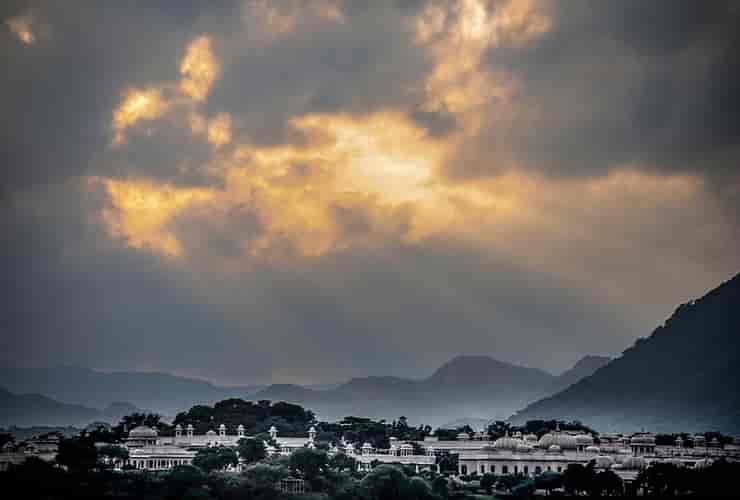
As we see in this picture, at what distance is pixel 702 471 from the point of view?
75.3 m

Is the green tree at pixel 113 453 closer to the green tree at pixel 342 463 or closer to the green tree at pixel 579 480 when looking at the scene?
the green tree at pixel 342 463

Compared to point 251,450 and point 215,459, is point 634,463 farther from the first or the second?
point 215,459

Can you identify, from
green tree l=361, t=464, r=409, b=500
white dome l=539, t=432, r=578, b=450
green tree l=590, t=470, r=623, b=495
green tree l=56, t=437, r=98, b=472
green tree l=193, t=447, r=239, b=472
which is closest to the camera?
green tree l=361, t=464, r=409, b=500

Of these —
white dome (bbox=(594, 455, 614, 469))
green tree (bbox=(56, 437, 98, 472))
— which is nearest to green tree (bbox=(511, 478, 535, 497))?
white dome (bbox=(594, 455, 614, 469))

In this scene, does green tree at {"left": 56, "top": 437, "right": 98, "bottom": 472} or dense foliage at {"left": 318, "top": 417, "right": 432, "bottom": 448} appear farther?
dense foliage at {"left": 318, "top": 417, "right": 432, "bottom": 448}

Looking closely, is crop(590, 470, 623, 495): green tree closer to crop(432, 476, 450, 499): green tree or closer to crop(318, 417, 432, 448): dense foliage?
crop(432, 476, 450, 499): green tree

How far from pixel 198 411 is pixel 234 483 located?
5359cm

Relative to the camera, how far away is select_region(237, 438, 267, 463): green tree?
89.9 metres

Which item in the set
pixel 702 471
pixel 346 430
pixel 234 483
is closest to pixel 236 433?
pixel 346 430

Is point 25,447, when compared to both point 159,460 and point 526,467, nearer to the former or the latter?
point 159,460

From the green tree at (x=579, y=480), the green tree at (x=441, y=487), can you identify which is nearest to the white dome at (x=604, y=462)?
the green tree at (x=579, y=480)

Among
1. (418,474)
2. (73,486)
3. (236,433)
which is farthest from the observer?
(236,433)

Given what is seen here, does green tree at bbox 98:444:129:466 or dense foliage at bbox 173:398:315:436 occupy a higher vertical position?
dense foliage at bbox 173:398:315:436

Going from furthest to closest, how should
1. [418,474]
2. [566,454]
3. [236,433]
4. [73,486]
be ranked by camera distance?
[236,433] → [566,454] → [418,474] → [73,486]
